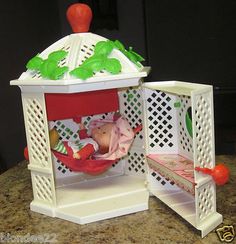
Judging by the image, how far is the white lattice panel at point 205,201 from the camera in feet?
3.14

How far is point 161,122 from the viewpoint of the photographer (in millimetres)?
1190

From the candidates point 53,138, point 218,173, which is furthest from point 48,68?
point 218,173

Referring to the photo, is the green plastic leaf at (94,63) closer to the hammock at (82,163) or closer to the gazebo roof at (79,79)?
the gazebo roof at (79,79)

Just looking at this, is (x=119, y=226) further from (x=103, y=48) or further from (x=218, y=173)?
(x=103, y=48)

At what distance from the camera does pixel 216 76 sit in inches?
82.2

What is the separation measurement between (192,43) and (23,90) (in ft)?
4.15

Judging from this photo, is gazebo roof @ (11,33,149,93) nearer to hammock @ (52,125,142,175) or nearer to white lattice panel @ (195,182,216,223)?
hammock @ (52,125,142,175)

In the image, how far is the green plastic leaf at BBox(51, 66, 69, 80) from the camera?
100 centimetres

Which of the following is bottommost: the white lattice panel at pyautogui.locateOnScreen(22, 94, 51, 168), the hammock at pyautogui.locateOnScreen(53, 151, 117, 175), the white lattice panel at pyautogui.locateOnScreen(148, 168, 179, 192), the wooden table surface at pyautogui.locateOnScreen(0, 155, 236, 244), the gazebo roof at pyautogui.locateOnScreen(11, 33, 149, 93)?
the wooden table surface at pyautogui.locateOnScreen(0, 155, 236, 244)

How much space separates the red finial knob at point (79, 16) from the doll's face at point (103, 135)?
315mm

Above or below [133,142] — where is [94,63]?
above

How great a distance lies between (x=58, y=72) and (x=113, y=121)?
35cm

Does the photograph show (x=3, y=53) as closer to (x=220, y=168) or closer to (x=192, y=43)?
(x=192, y=43)

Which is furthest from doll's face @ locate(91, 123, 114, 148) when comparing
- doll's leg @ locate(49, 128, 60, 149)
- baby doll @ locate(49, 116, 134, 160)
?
doll's leg @ locate(49, 128, 60, 149)
